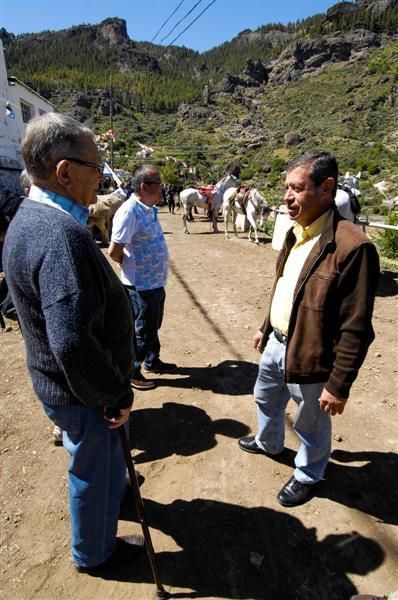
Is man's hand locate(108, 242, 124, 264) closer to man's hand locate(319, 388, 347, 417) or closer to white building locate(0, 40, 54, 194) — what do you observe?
man's hand locate(319, 388, 347, 417)

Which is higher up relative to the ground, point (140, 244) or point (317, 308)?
point (140, 244)

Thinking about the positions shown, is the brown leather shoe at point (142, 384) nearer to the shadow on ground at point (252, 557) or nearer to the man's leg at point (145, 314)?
the man's leg at point (145, 314)

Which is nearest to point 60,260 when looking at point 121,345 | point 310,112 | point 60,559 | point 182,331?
point 121,345

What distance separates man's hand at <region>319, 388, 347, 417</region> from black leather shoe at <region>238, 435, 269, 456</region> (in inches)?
40.6

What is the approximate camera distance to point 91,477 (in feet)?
5.76

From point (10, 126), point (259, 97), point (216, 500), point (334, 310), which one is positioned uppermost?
point (259, 97)

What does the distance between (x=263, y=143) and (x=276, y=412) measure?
2653 inches

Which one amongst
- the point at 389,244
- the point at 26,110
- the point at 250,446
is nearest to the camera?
the point at 250,446

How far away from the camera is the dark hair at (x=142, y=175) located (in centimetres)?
320

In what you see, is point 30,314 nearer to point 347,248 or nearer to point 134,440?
point 347,248

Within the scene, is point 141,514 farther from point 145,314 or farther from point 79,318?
point 145,314

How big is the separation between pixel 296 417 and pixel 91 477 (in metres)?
1.29

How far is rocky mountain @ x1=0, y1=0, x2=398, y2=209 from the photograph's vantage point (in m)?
51.5

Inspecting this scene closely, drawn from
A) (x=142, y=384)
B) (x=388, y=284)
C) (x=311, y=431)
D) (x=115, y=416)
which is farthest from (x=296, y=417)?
(x=388, y=284)
